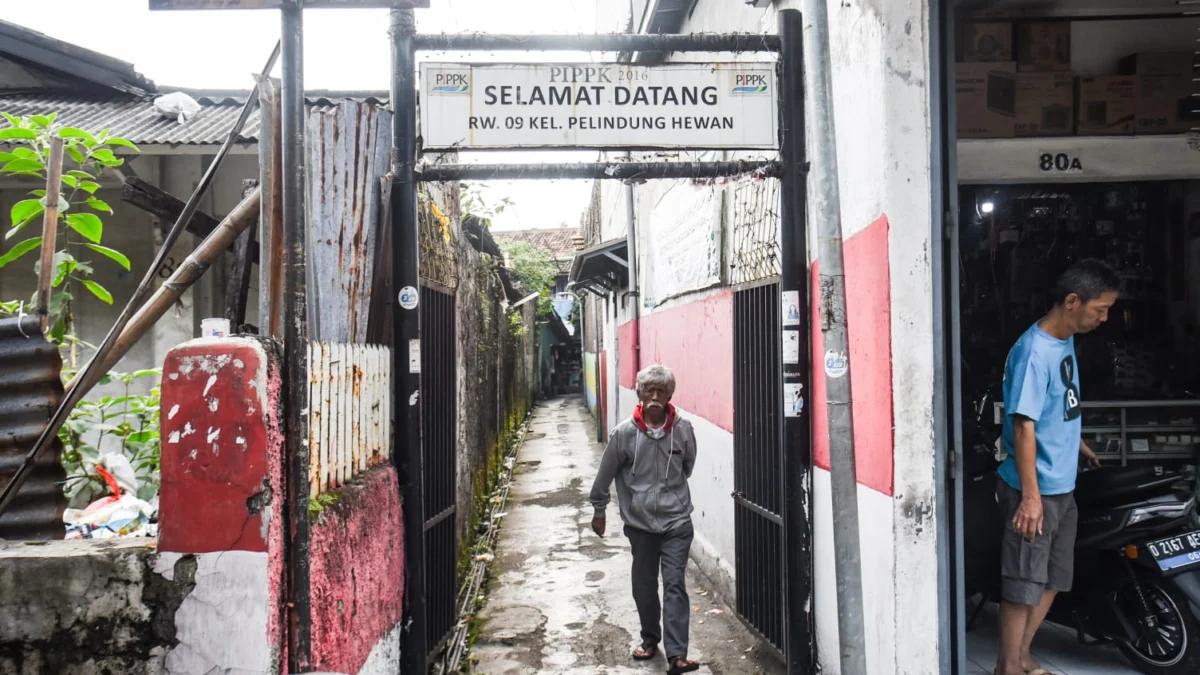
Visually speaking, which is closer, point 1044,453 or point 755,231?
point 1044,453

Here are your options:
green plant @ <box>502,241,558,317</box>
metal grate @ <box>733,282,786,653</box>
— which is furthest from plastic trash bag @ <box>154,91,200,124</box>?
green plant @ <box>502,241,558,317</box>

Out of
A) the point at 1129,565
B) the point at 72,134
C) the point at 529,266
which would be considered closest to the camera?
the point at 72,134

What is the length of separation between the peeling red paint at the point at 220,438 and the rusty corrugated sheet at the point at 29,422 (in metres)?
0.85

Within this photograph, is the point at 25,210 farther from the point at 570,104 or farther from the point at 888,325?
the point at 888,325

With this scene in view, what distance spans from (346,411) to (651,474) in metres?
1.95

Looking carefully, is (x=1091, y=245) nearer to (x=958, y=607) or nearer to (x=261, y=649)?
(x=958, y=607)

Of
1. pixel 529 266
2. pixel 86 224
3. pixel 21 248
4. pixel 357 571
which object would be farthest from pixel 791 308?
pixel 529 266

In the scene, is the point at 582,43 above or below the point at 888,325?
above

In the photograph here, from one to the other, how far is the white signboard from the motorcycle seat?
256 centimetres

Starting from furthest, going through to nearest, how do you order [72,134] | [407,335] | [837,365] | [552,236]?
[552,236] → [407,335] → [72,134] → [837,365]

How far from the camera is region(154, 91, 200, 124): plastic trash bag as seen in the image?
738 cm

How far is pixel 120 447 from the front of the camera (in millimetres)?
4613

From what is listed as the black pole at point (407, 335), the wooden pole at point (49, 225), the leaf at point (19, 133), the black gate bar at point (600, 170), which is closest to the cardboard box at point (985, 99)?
the black gate bar at point (600, 170)

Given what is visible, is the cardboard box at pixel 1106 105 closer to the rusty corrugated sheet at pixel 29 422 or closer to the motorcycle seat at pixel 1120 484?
the motorcycle seat at pixel 1120 484
